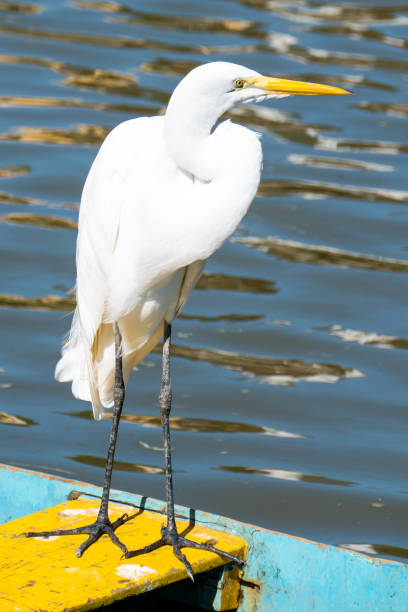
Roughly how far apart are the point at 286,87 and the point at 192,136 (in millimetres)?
292

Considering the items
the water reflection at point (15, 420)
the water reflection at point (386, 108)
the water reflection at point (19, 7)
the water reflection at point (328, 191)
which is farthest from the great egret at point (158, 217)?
the water reflection at point (19, 7)

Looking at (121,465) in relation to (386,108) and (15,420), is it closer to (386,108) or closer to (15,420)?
(15,420)

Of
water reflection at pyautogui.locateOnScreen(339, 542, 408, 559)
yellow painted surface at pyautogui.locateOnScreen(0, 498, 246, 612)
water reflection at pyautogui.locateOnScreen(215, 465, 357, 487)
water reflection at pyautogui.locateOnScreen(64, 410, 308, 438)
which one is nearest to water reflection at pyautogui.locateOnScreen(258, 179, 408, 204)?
water reflection at pyautogui.locateOnScreen(64, 410, 308, 438)

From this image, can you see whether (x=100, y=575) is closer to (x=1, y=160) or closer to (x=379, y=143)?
(x=1, y=160)

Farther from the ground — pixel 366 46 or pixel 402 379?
pixel 366 46

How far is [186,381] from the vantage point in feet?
19.9

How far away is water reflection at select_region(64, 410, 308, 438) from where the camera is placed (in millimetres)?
5613

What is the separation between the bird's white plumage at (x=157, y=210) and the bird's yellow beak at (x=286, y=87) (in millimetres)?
23

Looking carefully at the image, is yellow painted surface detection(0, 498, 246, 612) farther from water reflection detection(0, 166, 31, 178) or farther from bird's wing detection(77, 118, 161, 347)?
water reflection detection(0, 166, 31, 178)

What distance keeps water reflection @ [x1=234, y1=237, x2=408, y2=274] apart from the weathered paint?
425cm

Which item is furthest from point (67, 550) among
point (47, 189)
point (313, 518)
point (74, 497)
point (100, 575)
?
point (47, 189)

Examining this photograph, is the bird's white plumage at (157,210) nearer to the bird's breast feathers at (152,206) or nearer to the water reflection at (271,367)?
the bird's breast feathers at (152,206)

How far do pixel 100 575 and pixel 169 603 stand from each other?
45cm

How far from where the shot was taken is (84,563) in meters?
3.23
